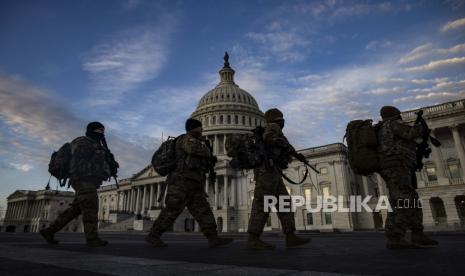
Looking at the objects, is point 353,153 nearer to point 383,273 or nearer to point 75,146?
point 383,273

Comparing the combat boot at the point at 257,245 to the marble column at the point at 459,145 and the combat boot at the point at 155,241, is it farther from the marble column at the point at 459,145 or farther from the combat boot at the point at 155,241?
the marble column at the point at 459,145

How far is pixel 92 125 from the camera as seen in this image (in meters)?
8.20

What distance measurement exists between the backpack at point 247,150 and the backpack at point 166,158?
1.45 metres

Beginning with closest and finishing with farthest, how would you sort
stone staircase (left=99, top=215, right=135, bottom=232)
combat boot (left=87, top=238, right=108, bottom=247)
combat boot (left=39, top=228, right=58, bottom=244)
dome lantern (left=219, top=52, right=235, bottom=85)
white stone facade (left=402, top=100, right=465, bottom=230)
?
combat boot (left=87, top=238, right=108, bottom=247) < combat boot (left=39, top=228, right=58, bottom=244) < white stone facade (left=402, top=100, right=465, bottom=230) < stone staircase (left=99, top=215, right=135, bottom=232) < dome lantern (left=219, top=52, right=235, bottom=85)

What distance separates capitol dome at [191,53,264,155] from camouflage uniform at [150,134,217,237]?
2703 inches

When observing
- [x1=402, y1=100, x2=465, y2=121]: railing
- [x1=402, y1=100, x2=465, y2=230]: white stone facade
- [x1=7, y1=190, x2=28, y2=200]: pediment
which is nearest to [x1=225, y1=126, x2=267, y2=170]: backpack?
[x1=402, y1=100, x2=465, y2=230]: white stone facade

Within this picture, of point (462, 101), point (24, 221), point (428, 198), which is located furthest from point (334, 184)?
point (24, 221)

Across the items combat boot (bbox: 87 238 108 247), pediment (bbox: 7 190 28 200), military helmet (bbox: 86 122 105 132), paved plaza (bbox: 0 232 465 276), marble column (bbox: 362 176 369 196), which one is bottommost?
paved plaza (bbox: 0 232 465 276)

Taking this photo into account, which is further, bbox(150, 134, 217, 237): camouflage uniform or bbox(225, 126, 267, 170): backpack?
bbox(150, 134, 217, 237): camouflage uniform

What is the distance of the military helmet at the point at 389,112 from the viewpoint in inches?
250

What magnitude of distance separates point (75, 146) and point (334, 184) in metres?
42.8

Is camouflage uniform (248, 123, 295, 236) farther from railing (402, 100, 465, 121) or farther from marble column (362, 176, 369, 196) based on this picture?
marble column (362, 176, 369, 196)

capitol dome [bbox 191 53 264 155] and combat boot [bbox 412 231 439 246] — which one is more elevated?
capitol dome [bbox 191 53 264 155]

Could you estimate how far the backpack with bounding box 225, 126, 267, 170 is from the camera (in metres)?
6.54
